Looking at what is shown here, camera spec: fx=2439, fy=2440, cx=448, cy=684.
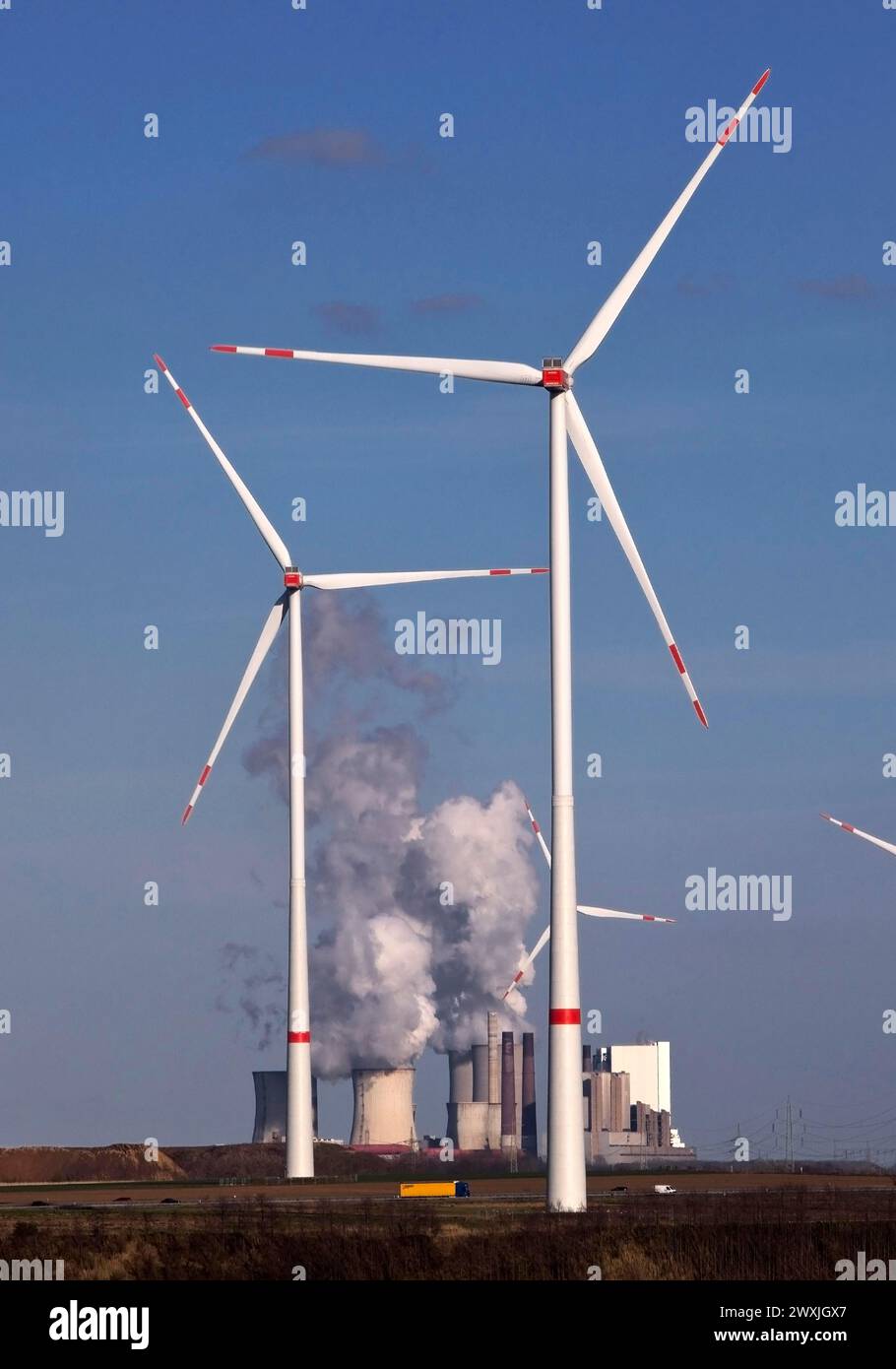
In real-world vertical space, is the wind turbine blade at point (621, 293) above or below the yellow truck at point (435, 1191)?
above

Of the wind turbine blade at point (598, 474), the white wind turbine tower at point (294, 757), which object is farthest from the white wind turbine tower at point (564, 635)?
the white wind turbine tower at point (294, 757)

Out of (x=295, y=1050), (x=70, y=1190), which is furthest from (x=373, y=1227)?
(x=70, y=1190)

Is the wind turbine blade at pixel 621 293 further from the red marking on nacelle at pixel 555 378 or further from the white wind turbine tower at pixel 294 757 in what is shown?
the white wind turbine tower at pixel 294 757

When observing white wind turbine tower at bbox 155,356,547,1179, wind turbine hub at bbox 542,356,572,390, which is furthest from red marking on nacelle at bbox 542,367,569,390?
white wind turbine tower at bbox 155,356,547,1179

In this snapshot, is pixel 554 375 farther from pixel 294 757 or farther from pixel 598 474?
pixel 294 757

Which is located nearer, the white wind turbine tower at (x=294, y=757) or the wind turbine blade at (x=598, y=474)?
the wind turbine blade at (x=598, y=474)

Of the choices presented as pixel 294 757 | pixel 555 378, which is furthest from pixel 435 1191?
pixel 555 378
